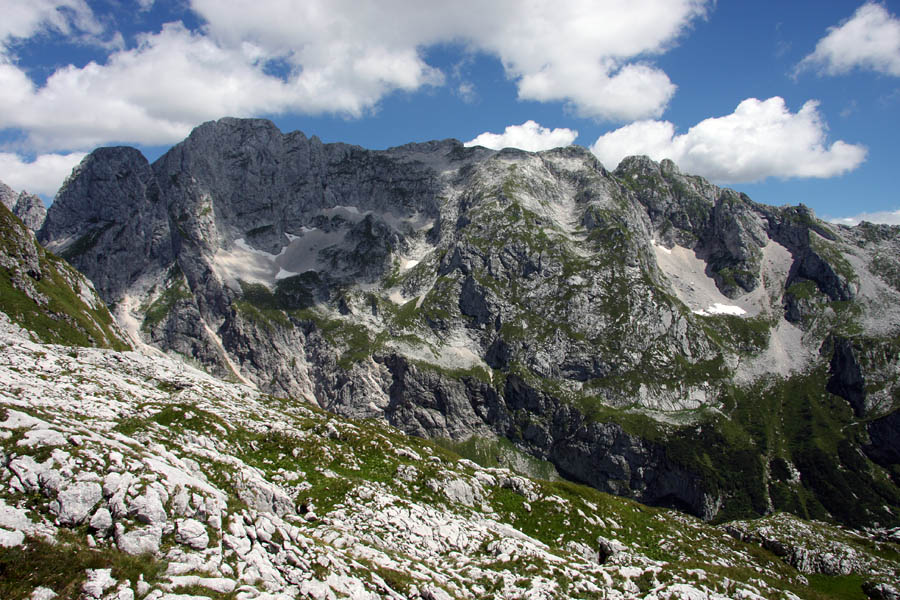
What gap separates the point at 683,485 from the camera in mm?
198375

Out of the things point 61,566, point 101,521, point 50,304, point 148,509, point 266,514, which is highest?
point 50,304

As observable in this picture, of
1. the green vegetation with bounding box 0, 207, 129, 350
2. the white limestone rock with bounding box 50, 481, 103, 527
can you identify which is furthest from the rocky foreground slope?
the green vegetation with bounding box 0, 207, 129, 350

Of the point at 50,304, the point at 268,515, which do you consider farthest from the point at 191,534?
the point at 50,304

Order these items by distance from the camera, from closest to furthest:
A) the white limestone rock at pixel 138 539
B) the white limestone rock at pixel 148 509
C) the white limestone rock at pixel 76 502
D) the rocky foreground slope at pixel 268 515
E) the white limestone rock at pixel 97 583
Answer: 1. the white limestone rock at pixel 97 583
2. the rocky foreground slope at pixel 268 515
3. the white limestone rock at pixel 138 539
4. the white limestone rock at pixel 76 502
5. the white limestone rock at pixel 148 509

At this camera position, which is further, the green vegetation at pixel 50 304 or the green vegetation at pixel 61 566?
the green vegetation at pixel 50 304

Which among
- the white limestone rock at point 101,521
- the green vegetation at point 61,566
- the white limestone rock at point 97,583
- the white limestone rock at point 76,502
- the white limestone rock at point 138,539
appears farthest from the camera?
the white limestone rock at point 101,521

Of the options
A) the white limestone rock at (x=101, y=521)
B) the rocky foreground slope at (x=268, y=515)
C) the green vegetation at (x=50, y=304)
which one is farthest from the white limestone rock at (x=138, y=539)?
the green vegetation at (x=50, y=304)

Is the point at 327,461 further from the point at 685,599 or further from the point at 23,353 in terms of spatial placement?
the point at 23,353

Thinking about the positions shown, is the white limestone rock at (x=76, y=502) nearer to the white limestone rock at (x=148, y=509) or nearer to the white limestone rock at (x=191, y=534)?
the white limestone rock at (x=148, y=509)

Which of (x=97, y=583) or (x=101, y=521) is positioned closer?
(x=97, y=583)

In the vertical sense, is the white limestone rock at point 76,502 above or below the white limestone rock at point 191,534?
above

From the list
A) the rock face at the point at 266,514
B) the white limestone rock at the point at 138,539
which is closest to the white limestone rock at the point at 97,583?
the rock face at the point at 266,514

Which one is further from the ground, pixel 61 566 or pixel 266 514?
pixel 61 566

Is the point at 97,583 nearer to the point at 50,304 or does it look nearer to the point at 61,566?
the point at 61,566
